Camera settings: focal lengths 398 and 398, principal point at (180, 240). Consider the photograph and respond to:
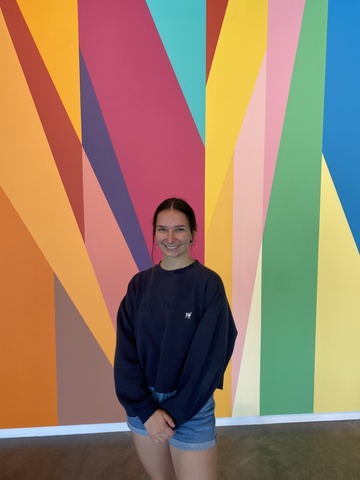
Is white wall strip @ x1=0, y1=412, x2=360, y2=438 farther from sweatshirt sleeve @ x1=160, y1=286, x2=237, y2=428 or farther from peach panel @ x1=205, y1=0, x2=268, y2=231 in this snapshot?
peach panel @ x1=205, y1=0, x2=268, y2=231

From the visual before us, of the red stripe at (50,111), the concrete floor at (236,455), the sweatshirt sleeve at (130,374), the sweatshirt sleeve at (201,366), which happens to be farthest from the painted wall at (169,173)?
the sweatshirt sleeve at (201,366)

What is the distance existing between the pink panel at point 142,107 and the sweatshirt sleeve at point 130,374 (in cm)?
92

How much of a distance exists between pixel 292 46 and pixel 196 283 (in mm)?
1613

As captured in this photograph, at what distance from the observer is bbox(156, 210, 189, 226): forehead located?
1.28 m

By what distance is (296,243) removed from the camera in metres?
2.29

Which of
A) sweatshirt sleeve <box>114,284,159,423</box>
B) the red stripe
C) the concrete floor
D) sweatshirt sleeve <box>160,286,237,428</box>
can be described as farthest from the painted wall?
sweatshirt sleeve <box>160,286,237,428</box>

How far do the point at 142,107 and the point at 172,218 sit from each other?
1.10 metres

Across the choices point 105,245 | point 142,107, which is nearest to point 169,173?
point 142,107

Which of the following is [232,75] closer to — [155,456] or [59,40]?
[59,40]

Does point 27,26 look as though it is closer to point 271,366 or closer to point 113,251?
point 113,251

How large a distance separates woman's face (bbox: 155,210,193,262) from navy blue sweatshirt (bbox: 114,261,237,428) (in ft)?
0.22

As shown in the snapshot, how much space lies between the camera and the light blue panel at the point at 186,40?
2115 millimetres

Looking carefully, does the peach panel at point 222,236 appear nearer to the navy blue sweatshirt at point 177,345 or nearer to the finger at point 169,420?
the navy blue sweatshirt at point 177,345

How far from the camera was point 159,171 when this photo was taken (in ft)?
7.21
